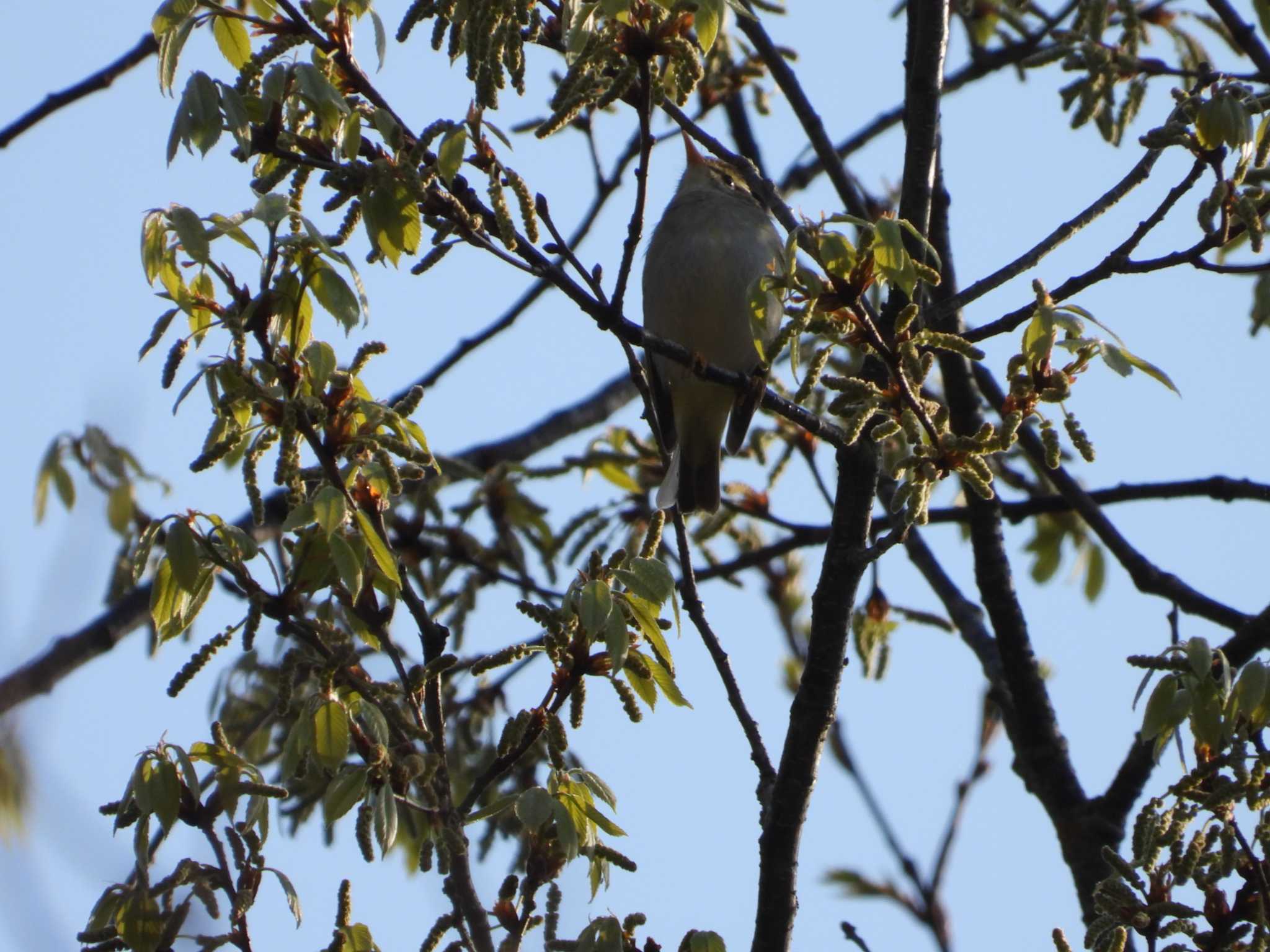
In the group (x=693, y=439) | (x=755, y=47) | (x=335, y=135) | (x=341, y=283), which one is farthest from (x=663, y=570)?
(x=693, y=439)

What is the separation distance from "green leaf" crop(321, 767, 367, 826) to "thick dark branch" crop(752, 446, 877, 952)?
4.05ft

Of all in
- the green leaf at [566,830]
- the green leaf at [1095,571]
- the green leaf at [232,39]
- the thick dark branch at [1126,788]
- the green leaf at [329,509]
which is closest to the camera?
the green leaf at [329,509]

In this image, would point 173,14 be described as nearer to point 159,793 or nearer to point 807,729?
point 159,793

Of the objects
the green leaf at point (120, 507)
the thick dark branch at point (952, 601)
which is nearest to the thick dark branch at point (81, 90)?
the green leaf at point (120, 507)

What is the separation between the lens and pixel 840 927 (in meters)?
3.71

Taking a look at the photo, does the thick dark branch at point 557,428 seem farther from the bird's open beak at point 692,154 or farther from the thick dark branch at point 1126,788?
the thick dark branch at point 1126,788

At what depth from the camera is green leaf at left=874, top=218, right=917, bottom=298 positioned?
8.39ft

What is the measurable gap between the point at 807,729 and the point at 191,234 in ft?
5.91

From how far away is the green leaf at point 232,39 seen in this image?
2.88 meters

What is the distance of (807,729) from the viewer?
3.61 meters

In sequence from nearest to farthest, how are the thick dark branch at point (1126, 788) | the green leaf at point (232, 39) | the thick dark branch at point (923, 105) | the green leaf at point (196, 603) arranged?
the green leaf at point (196, 603) → the green leaf at point (232, 39) → the thick dark branch at point (923, 105) → the thick dark branch at point (1126, 788)

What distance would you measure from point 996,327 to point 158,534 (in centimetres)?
172

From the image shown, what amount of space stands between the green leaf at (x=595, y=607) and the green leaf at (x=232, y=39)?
1.16 m

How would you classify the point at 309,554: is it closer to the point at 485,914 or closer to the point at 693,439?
the point at 485,914
